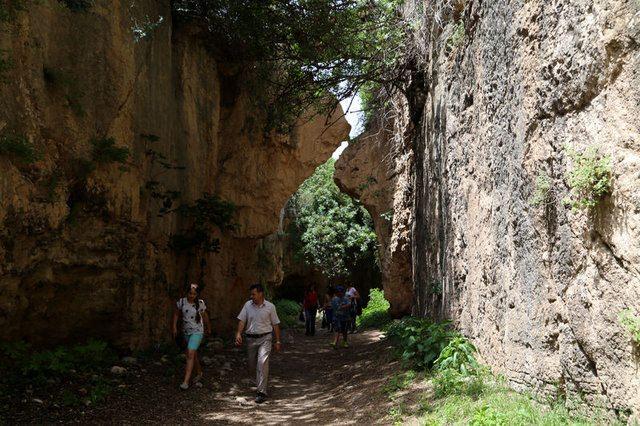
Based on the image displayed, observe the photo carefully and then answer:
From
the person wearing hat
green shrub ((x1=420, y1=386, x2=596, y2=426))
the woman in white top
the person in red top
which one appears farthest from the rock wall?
the person in red top

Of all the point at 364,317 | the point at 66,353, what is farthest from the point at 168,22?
the point at 364,317

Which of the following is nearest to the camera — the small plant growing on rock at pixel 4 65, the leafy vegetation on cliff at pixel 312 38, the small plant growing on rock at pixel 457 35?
the small plant growing on rock at pixel 4 65

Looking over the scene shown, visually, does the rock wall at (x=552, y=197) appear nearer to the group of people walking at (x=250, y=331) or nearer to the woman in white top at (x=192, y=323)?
the group of people walking at (x=250, y=331)

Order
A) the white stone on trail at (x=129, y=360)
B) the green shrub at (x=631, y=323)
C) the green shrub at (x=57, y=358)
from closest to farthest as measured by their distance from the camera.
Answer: the green shrub at (x=631, y=323)
the green shrub at (x=57, y=358)
the white stone on trail at (x=129, y=360)

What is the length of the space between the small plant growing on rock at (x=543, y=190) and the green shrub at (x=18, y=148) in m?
5.62

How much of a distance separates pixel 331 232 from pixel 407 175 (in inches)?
430

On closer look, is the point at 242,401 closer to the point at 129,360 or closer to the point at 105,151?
the point at 129,360

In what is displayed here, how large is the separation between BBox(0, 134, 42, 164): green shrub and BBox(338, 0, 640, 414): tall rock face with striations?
554 centimetres

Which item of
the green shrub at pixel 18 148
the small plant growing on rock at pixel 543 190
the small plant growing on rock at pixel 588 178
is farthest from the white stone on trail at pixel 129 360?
the small plant growing on rock at pixel 588 178

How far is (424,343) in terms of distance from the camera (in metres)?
7.95

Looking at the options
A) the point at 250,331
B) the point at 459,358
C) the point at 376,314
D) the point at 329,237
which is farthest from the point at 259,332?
the point at 329,237

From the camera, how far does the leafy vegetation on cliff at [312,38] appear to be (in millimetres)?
11617

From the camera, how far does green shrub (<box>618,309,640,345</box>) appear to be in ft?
11.6

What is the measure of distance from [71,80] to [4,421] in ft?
14.8
